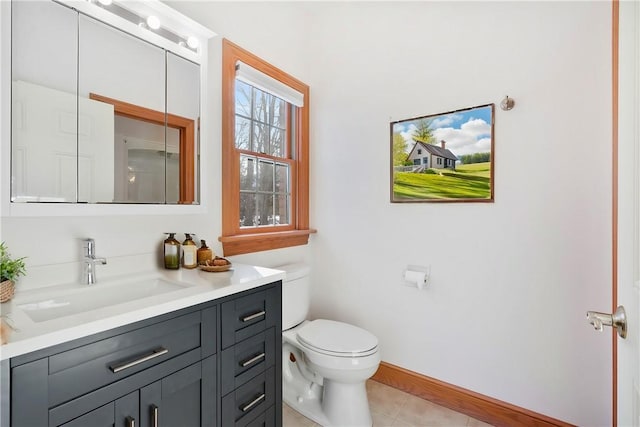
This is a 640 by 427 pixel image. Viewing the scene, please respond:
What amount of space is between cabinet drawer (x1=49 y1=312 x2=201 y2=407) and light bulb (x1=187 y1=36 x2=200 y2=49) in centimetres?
129

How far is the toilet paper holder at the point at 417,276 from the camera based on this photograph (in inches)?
73.4

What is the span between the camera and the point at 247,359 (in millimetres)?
1224

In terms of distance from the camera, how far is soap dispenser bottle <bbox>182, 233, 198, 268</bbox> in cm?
147

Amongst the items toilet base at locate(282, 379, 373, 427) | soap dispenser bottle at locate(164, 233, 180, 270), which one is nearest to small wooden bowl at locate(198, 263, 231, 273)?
soap dispenser bottle at locate(164, 233, 180, 270)

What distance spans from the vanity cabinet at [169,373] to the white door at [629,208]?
1.10 m

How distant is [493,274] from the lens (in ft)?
5.61

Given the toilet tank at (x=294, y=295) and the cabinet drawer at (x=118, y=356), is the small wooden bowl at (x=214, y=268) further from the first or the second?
the toilet tank at (x=294, y=295)

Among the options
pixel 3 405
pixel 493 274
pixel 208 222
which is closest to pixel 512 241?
pixel 493 274

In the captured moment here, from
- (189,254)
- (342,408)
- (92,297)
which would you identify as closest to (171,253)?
(189,254)

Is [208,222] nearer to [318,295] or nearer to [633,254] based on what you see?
[318,295]

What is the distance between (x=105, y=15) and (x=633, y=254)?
1862 mm

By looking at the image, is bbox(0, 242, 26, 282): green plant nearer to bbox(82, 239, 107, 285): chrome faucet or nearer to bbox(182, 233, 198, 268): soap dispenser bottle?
bbox(82, 239, 107, 285): chrome faucet

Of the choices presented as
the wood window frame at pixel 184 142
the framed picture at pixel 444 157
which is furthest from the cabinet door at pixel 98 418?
the framed picture at pixel 444 157

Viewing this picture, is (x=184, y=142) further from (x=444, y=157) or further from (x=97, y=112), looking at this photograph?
(x=444, y=157)
